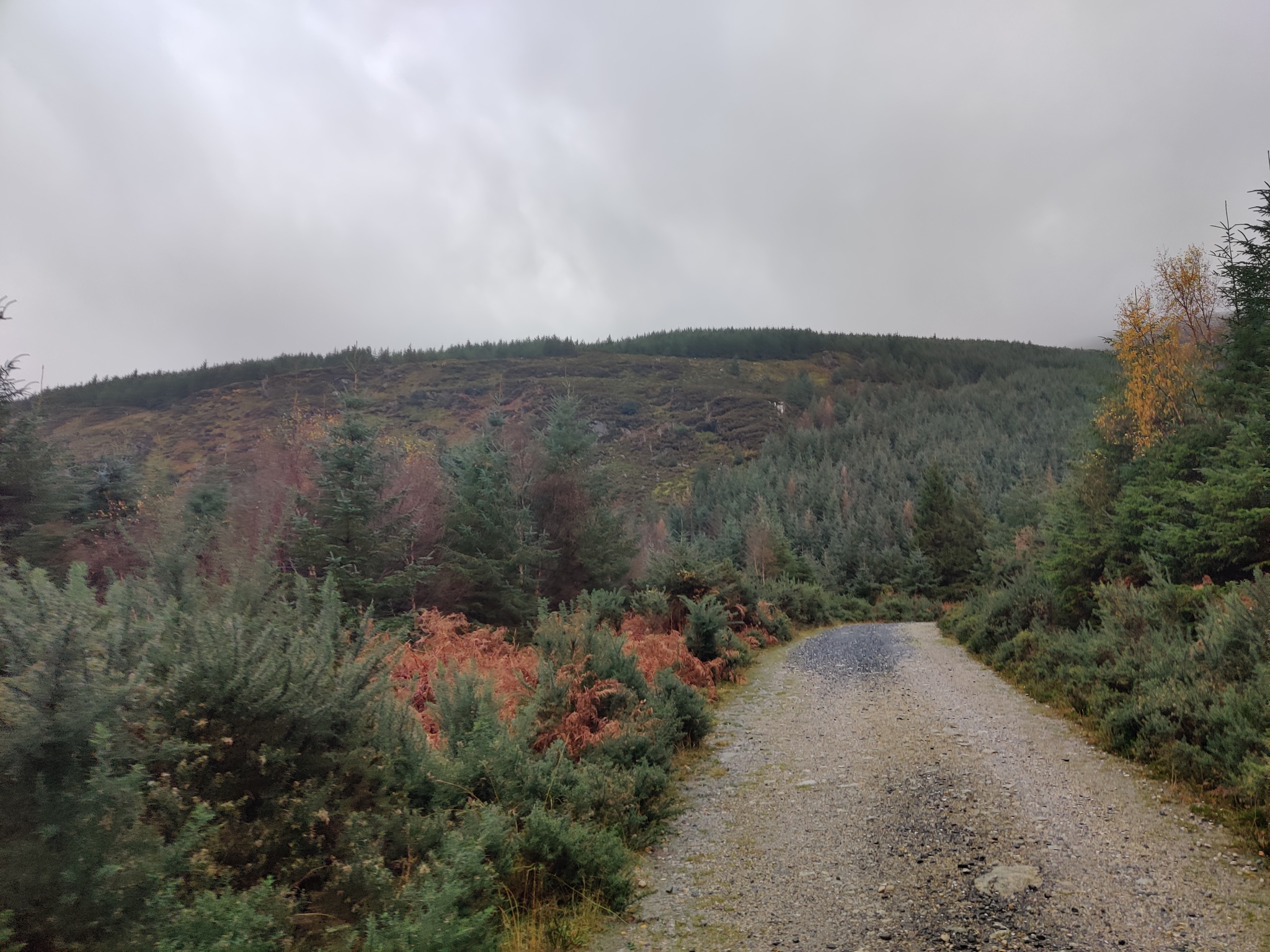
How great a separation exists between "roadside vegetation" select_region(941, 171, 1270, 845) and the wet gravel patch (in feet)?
6.41

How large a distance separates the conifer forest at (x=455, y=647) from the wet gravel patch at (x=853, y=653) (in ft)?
5.24

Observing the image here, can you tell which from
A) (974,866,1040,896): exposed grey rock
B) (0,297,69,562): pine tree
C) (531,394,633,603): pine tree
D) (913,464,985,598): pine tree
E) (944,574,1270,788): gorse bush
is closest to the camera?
(974,866,1040,896): exposed grey rock

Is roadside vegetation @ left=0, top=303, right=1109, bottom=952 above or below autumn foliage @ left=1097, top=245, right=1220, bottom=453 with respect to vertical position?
below

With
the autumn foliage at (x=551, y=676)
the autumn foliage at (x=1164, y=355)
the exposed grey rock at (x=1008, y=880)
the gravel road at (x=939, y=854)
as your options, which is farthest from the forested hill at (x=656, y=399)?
the exposed grey rock at (x=1008, y=880)

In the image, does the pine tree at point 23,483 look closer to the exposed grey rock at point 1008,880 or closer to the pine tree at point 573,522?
the pine tree at point 573,522

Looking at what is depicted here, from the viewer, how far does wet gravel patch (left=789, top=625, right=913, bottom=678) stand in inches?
514

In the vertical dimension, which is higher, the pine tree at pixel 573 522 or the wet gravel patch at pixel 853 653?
the pine tree at pixel 573 522

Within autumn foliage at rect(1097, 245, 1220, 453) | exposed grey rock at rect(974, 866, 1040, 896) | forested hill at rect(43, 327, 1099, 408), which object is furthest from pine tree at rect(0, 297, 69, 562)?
forested hill at rect(43, 327, 1099, 408)

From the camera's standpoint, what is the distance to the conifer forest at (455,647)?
2680 mm

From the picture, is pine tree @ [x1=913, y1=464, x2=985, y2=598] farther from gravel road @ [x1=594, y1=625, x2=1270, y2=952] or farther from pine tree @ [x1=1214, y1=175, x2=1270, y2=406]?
gravel road @ [x1=594, y1=625, x2=1270, y2=952]

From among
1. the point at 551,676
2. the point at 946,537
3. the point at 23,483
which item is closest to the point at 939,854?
the point at 551,676

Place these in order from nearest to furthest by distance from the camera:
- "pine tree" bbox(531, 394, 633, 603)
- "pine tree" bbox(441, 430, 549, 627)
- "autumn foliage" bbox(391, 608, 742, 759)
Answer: "autumn foliage" bbox(391, 608, 742, 759) → "pine tree" bbox(441, 430, 549, 627) → "pine tree" bbox(531, 394, 633, 603)

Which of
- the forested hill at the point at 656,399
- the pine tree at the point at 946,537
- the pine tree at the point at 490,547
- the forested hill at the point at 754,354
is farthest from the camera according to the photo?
the forested hill at the point at 754,354

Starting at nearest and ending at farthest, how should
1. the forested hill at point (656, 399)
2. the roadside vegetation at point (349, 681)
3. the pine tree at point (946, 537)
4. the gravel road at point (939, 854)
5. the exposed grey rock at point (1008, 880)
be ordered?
the roadside vegetation at point (349, 681), the gravel road at point (939, 854), the exposed grey rock at point (1008, 880), the pine tree at point (946, 537), the forested hill at point (656, 399)
